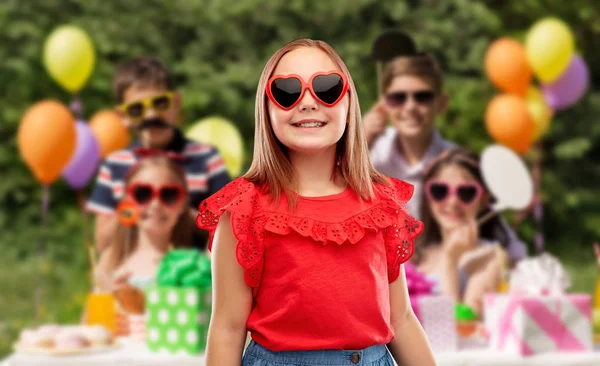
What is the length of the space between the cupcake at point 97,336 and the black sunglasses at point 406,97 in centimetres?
153

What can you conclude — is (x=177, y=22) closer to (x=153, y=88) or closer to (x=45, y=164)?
(x=45, y=164)

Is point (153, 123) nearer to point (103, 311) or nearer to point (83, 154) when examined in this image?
point (103, 311)

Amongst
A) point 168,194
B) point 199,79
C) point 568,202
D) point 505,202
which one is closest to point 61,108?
point 168,194

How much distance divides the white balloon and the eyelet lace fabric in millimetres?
1494

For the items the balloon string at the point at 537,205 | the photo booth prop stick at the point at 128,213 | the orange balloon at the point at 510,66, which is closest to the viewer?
the photo booth prop stick at the point at 128,213

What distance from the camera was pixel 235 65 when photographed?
920 cm

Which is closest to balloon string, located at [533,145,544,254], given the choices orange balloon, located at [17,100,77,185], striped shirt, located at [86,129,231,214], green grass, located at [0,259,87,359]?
striped shirt, located at [86,129,231,214]

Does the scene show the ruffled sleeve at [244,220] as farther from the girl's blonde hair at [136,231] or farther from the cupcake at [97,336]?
the girl's blonde hair at [136,231]

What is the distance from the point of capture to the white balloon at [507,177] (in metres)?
2.87

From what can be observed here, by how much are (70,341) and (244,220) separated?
4.38 feet

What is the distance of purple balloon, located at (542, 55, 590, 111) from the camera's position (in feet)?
21.3

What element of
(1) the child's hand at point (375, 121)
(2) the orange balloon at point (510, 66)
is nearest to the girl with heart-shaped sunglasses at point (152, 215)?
(1) the child's hand at point (375, 121)

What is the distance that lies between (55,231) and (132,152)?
5641 mm

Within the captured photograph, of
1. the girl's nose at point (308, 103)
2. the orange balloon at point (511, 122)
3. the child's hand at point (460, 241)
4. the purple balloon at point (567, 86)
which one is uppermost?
the purple balloon at point (567, 86)
